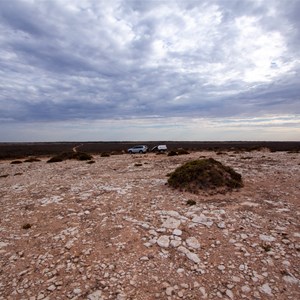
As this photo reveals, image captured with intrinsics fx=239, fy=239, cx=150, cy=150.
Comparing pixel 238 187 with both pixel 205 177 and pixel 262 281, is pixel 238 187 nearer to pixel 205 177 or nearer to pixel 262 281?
pixel 205 177

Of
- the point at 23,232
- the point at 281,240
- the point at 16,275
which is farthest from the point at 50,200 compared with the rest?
the point at 281,240

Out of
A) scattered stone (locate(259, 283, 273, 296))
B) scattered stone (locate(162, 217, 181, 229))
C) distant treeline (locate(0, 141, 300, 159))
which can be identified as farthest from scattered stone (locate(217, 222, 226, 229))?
distant treeline (locate(0, 141, 300, 159))

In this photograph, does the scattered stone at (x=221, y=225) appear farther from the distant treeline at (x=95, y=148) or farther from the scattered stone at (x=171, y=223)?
the distant treeline at (x=95, y=148)

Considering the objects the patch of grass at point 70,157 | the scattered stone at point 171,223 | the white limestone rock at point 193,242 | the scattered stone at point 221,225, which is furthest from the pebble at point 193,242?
the patch of grass at point 70,157

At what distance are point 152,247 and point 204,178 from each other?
20.5 ft

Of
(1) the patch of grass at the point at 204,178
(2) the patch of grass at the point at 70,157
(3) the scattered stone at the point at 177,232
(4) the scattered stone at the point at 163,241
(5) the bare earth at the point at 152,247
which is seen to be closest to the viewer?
(5) the bare earth at the point at 152,247

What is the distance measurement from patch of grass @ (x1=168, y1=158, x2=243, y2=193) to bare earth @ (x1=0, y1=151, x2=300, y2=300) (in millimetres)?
808

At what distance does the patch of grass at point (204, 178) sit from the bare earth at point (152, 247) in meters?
0.81

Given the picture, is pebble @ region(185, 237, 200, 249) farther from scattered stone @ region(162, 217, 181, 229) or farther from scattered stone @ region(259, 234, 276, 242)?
scattered stone @ region(259, 234, 276, 242)

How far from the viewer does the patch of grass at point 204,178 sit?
11.9 metres

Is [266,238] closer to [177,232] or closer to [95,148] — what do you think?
[177,232]

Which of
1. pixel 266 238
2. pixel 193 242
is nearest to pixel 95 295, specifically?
pixel 193 242

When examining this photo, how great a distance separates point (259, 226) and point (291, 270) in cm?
215

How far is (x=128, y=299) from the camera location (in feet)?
16.0
